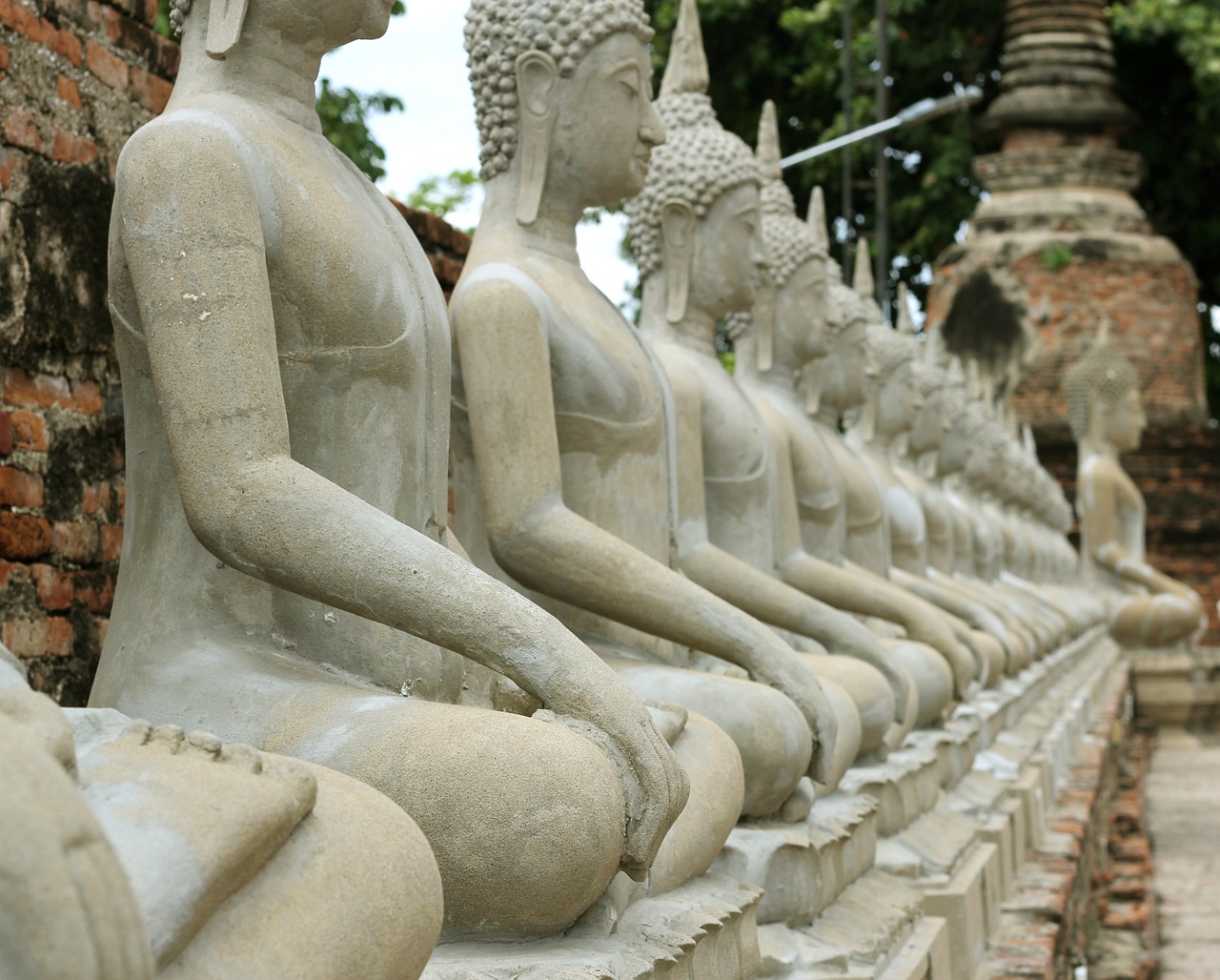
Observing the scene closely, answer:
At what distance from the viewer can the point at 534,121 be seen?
419cm

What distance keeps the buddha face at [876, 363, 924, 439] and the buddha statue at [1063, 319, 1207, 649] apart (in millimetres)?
10152

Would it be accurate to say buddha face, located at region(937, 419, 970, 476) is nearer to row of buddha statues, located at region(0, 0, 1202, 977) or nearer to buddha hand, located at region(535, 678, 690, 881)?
row of buddha statues, located at region(0, 0, 1202, 977)

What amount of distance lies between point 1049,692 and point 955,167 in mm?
13595

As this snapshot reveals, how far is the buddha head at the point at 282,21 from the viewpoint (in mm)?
3072

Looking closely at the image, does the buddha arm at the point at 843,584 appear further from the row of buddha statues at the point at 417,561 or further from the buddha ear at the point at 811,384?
the buddha ear at the point at 811,384

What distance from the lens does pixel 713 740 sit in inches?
141

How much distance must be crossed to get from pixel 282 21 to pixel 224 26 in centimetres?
11

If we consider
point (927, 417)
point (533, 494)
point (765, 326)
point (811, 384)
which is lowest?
point (533, 494)

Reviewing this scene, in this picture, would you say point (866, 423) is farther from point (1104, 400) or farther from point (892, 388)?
point (1104, 400)

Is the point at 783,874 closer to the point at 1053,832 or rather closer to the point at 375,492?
the point at 375,492

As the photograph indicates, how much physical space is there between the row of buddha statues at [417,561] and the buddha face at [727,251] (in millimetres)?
13

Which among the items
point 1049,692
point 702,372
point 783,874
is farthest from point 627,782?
point 1049,692

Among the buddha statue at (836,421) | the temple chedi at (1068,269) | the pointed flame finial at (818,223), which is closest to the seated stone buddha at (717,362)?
the pointed flame finial at (818,223)

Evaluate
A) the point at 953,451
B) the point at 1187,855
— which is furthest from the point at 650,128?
the point at 953,451
